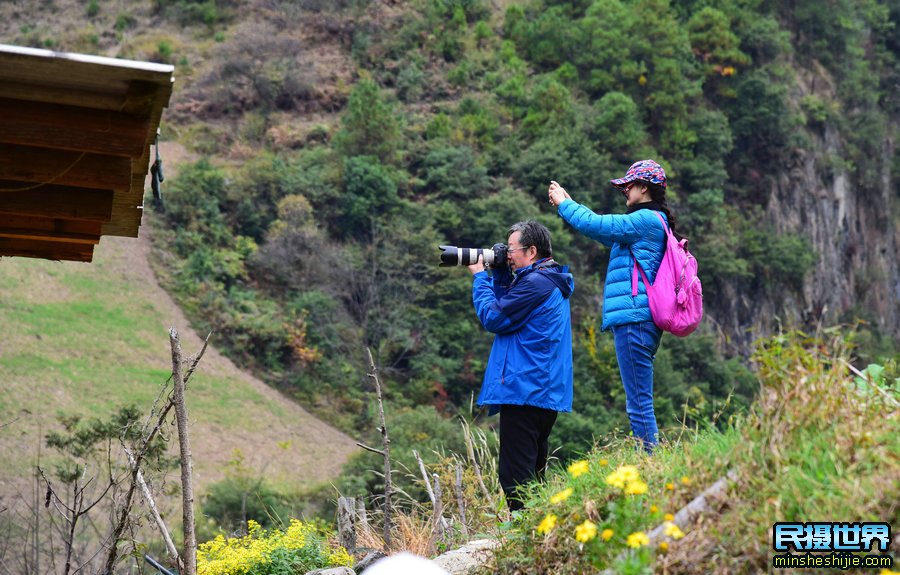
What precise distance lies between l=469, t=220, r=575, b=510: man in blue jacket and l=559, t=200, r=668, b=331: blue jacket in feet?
0.66

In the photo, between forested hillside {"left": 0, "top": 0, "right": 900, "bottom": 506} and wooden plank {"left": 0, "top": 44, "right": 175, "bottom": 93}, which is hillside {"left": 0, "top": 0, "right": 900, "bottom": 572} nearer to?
forested hillside {"left": 0, "top": 0, "right": 900, "bottom": 506}

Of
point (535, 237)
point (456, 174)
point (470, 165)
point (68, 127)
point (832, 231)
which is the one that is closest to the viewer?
point (68, 127)

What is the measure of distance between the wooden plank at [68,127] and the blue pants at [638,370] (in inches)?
89.1

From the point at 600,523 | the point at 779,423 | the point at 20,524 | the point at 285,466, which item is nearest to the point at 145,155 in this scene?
the point at 600,523

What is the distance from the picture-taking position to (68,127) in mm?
3365

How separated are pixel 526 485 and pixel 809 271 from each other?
2845cm

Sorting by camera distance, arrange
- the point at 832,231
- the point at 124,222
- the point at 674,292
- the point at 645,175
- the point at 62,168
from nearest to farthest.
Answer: the point at 62,168 < the point at 124,222 < the point at 674,292 < the point at 645,175 < the point at 832,231

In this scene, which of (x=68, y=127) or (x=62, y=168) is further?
(x=62, y=168)

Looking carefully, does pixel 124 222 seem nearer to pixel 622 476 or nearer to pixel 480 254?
pixel 480 254

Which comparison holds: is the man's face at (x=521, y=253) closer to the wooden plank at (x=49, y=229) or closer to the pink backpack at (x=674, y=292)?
the pink backpack at (x=674, y=292)

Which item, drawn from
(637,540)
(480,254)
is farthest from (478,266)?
(637,540)

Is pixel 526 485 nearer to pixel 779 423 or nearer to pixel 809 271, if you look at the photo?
pixel 779 423

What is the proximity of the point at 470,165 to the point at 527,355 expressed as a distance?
20595 mm

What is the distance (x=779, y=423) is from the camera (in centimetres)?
305
